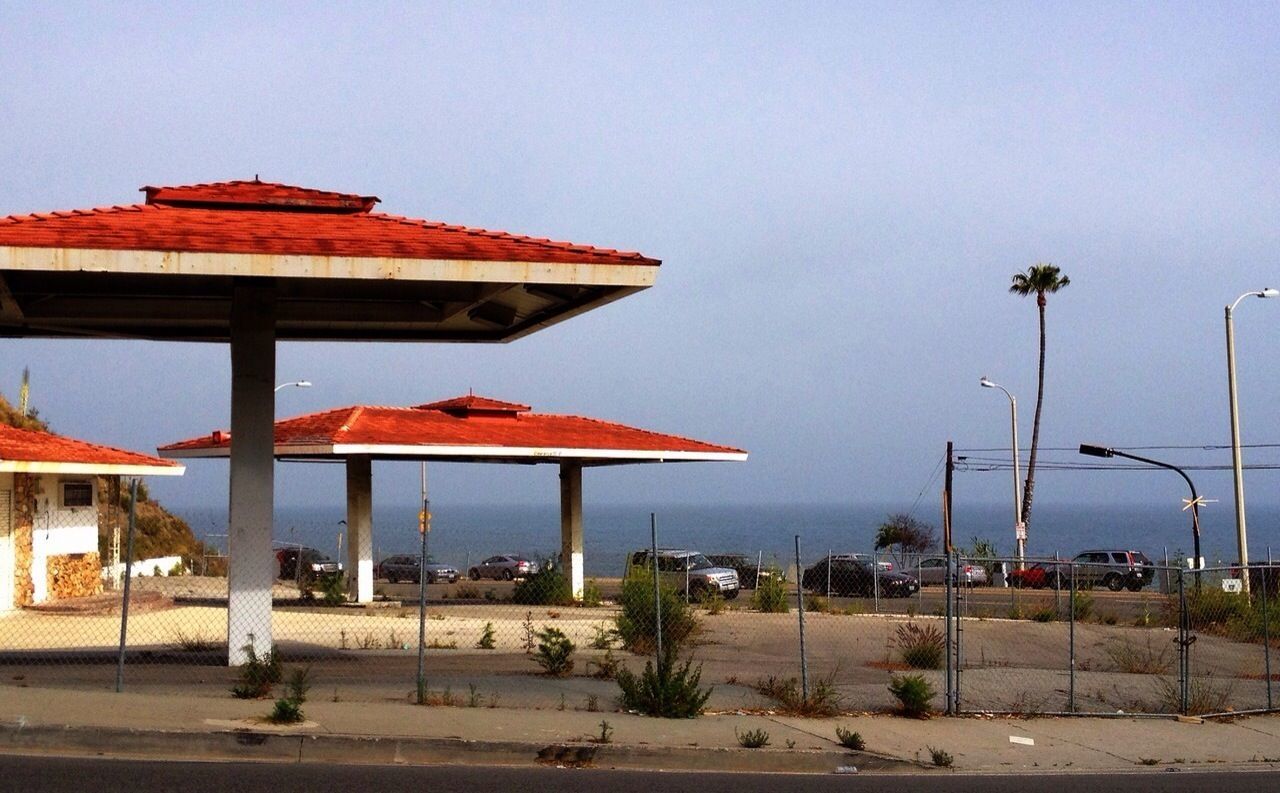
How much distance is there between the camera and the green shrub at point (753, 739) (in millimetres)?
12523

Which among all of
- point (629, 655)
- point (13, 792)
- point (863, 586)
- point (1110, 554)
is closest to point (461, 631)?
point (629, 655)

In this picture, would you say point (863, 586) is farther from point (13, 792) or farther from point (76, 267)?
point (13, 792)

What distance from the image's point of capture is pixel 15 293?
17406 mm

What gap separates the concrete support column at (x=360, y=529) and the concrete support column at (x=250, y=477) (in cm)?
1554

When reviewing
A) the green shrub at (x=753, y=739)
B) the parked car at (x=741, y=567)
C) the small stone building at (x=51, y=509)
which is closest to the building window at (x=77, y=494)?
the small stone building at (x=51, y=509)

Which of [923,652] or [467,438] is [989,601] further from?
[923,652]

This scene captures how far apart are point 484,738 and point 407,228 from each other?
7219mm

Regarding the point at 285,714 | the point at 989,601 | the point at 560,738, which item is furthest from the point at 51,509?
the point at 989,601

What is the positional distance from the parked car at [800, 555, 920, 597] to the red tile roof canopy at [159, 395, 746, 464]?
12490mm

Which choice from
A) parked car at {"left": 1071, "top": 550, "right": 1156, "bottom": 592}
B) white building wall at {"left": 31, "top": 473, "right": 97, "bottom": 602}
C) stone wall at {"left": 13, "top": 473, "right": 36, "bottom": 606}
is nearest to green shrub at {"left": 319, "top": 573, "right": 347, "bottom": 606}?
white building wall at {"left": 31, "top": 473, "right": 97, "bottom": 602}

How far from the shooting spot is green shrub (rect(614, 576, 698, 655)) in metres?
20.2

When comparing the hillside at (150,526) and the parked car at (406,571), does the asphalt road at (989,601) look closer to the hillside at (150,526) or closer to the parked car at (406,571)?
the parked car at (406,571)

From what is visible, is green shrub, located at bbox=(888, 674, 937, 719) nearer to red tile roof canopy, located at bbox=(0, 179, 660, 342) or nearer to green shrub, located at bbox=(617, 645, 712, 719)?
green shrub, located at bbox=(617, 645, 712, 719)

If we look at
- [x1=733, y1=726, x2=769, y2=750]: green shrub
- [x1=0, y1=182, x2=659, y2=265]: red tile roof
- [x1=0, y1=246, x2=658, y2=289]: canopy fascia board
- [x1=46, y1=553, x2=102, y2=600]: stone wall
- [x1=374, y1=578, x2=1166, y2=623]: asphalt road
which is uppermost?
[x1=0, y1=182, x2=659, y2=265]: red tile roof
